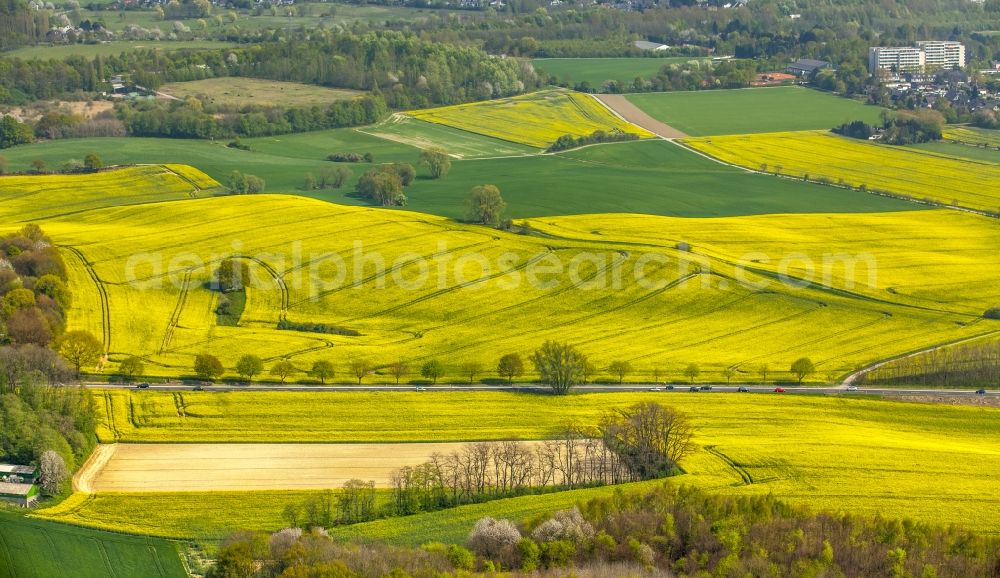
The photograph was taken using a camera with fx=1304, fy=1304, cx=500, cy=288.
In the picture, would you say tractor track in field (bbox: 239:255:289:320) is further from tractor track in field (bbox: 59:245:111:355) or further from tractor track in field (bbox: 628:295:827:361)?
tractor track in field (bbox: 628:295:827:361)

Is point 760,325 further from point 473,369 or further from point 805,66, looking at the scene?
point 805,66

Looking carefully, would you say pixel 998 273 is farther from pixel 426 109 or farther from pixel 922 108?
pixel 426 109

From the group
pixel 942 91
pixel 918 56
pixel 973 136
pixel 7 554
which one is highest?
pixel 918 56

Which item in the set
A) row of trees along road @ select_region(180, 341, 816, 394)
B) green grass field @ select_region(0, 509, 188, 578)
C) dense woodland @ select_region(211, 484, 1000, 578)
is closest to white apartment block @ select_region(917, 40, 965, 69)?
row of trees along road @ select_region(180, 341, 816, 394)

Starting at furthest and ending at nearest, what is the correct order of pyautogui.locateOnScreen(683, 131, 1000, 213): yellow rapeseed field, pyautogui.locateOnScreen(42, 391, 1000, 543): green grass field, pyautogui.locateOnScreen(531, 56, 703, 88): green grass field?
pyautogui.locateOnScreen(531, 56, 703, 88): green grass field → pyautogui.locateOnScreen(683, 131, 1000, 213): yellow rapeseed field → pyautogui.locateOnScreen(42, 391, 1000, 543): green grass field

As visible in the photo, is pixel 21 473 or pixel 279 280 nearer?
pixel 21 473

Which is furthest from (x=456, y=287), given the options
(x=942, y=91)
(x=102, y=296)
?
(x=942, y=91)
